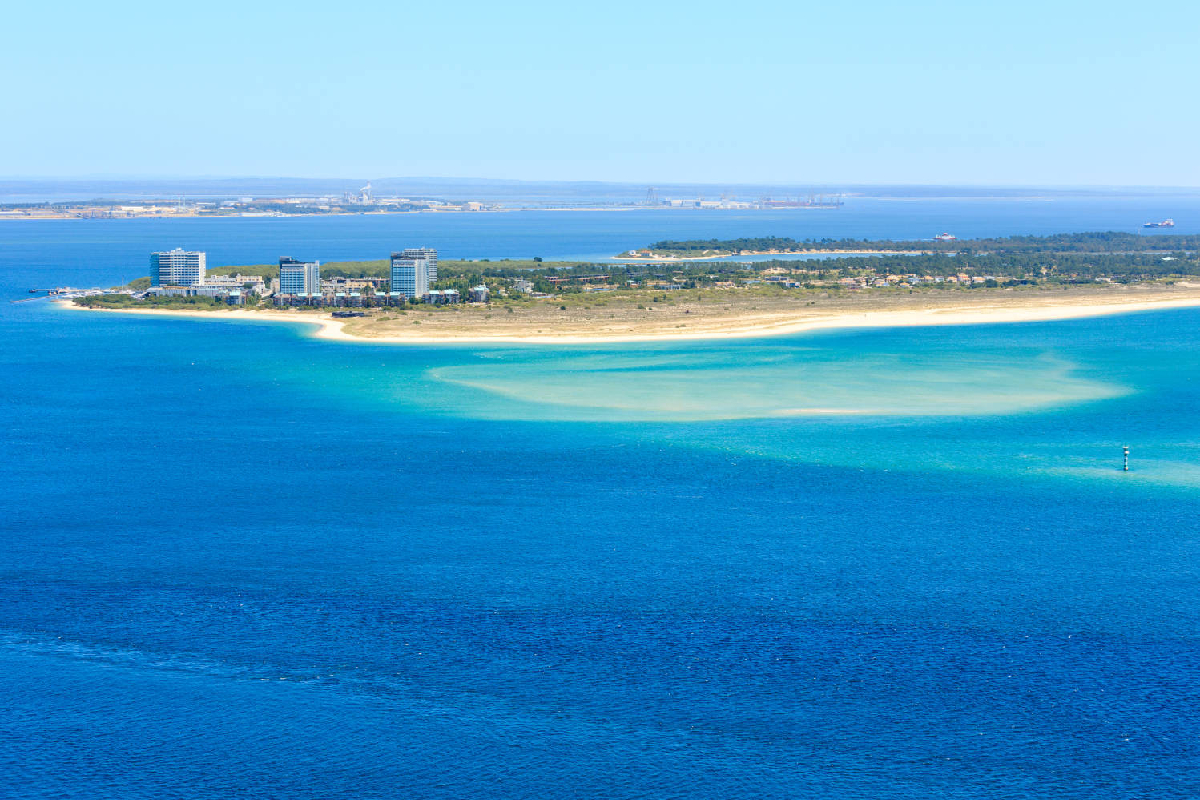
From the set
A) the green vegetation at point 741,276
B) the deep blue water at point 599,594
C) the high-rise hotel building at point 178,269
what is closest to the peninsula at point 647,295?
the green vegetation at point 741,276

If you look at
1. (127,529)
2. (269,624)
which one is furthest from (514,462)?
(269,624)

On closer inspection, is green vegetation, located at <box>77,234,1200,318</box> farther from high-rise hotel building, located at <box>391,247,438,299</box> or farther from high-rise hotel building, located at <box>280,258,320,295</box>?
high-rise hotel building, located at <box>391,247,438,299</box>

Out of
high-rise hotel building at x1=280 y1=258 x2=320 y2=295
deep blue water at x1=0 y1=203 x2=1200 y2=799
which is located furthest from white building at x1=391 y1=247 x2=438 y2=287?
deep blue water at x1=0 y1=203 x2=1200 y2=799

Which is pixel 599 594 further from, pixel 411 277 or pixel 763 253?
pixel 763 253

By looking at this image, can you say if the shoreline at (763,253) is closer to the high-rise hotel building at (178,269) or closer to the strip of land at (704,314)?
the strip of land at (704,314)

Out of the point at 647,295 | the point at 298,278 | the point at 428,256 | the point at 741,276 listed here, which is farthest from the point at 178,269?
the point at 741,276

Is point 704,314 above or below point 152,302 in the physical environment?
above

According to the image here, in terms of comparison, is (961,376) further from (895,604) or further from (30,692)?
(30,692)
